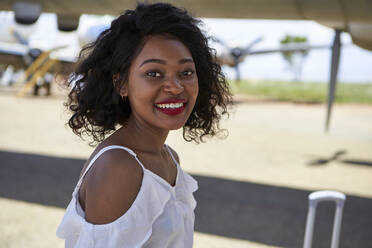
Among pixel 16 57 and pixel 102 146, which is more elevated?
pixel 102 146

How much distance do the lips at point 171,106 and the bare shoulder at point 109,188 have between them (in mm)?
259

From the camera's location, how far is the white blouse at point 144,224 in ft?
4.26

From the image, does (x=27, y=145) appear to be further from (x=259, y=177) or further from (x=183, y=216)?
(x=183, y=216)

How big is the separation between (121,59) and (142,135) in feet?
0.98

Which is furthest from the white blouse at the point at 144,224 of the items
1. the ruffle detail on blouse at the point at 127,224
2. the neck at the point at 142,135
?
the neck at the point at 142,135

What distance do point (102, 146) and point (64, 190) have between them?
402 centimetres

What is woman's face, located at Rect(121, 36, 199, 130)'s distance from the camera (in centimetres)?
150

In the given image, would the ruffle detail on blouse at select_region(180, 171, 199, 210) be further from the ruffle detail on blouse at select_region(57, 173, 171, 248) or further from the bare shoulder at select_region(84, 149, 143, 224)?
the bare shoulder at select_region(84, 149, 143, 224)

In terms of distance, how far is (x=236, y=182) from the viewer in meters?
6.01

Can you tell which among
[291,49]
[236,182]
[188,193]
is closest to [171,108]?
[188,193]

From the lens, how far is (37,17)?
5363 millimetres

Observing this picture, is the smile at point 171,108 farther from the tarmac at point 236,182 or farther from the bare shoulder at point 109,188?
the tarmac at point 236,182

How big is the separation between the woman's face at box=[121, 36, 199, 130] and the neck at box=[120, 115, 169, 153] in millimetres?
51

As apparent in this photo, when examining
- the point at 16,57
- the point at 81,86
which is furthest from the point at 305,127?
the point at 16,57
